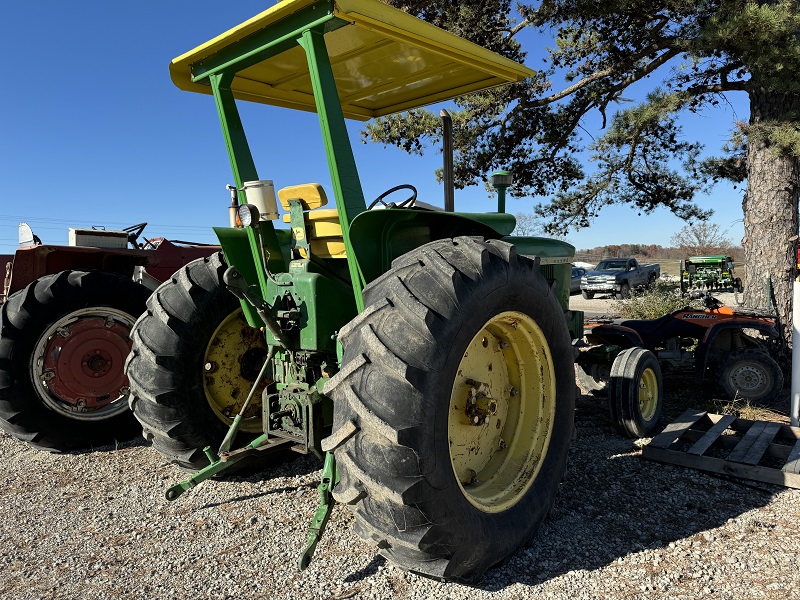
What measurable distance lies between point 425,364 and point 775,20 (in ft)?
20.5

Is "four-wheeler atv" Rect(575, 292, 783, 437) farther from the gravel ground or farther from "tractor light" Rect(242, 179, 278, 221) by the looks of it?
"tractor light" Rect(242, 179, 278, 221)

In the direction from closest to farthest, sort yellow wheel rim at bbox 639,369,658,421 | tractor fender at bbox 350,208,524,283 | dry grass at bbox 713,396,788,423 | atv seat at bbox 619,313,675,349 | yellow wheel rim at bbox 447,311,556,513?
1. tractor fender at bbox 350,208,524,283
2. yellow wheel rim at bbox 447,311,556,513
3. yellow wheel rim at bbox 639,369,658,421
4. dry grass at bbox 713,396,788,423
5. atv seat at bbox 619,313,675,349

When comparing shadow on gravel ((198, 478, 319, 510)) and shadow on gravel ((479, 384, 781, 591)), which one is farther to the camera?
shadow on gravel ((198, 478, 319, 510))

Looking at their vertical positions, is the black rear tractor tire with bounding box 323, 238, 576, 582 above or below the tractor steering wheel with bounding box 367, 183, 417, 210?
below

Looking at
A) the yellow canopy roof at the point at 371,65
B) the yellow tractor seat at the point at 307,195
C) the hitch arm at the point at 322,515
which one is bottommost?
the hitch arm at the point at 322,515

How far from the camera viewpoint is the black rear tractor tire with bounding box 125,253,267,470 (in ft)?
10.2

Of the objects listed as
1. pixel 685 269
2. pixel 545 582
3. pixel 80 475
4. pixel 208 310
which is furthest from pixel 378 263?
pixel 685 269

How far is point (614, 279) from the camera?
818 inches

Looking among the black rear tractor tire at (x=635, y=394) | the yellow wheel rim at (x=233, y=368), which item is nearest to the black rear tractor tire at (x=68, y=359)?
the yellow wheel rim at (x=233, y=368)

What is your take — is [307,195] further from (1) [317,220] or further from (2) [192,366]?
(2) [192,366]

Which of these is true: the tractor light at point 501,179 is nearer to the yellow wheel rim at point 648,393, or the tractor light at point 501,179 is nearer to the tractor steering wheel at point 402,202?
the tractor steering wheel at point 402,202

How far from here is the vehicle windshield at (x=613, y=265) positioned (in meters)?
21.5

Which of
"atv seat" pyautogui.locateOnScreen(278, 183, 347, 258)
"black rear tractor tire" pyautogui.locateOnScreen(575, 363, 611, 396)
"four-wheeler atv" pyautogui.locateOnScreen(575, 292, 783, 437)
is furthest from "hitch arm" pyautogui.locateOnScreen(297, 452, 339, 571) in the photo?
"black rear tractor tire" pyautogui.locateOnScreen(575, 363, 611, 396)

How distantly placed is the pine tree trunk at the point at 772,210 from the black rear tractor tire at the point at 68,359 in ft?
22.6
